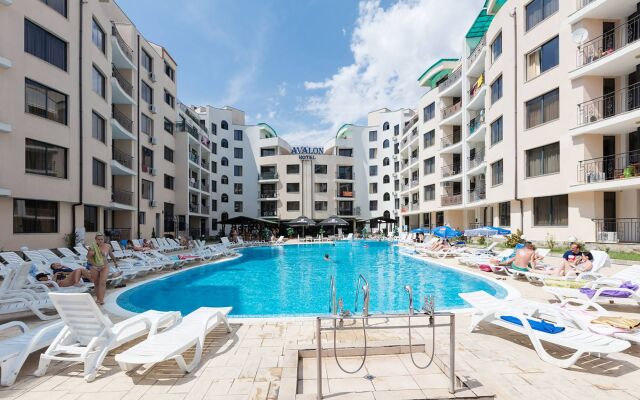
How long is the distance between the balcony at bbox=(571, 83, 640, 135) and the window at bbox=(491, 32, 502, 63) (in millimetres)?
7907

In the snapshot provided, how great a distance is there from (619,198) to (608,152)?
2.28 meters

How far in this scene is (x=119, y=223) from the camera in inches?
910

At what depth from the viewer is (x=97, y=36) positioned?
1861 centimetres

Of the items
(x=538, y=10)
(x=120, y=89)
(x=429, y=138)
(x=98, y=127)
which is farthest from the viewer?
(x=429, y=138)

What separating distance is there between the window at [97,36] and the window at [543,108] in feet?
82.3

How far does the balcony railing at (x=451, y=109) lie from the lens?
28.7m

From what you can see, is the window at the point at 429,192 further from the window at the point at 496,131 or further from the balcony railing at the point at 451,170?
the window at the point at 496,131

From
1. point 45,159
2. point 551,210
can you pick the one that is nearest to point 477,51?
point 551,210

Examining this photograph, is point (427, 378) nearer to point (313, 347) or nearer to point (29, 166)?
point (313, 347)

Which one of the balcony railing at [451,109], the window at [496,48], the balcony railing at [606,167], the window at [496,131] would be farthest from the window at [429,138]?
the balcony railing at [606,167]

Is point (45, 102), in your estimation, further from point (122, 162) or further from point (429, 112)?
point (429, 112)

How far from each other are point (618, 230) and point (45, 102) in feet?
90.6

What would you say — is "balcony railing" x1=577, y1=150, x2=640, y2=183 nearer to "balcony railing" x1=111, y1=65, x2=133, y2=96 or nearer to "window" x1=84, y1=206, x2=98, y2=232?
"window" x1=84, y1=206, x2=98, y2=232

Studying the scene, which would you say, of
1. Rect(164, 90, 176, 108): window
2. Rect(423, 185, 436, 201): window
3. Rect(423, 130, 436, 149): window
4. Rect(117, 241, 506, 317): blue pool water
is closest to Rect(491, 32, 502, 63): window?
Rect(423, 130, 436, 149): window
